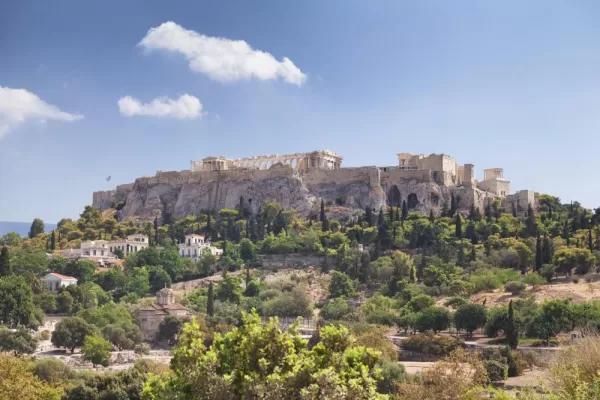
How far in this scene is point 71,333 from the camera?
168 ft

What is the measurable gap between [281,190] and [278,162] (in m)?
8.71

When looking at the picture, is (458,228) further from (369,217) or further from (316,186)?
(316,186)

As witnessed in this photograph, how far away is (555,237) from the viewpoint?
239 feet

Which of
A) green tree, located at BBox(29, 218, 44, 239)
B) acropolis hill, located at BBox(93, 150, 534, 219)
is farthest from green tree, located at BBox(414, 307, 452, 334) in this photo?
green tree, located at BBox(29, 218, 44, 239)

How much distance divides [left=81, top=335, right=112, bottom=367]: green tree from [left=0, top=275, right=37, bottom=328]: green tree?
8.58 m

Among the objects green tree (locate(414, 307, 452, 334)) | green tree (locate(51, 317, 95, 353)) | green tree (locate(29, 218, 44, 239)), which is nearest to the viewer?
green tree (locate(51, 317, 95, 353))

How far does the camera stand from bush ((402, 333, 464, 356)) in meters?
46.6

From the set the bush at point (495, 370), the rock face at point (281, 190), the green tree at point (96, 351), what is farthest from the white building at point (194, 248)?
the bush at point (495, 370)

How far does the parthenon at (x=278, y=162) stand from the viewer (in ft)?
328

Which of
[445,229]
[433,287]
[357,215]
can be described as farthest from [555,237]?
[357,215]

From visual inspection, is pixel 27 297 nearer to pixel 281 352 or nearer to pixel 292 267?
pixel 292 267

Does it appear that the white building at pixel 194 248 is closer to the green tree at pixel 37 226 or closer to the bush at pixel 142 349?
the bush at pixel 142 349

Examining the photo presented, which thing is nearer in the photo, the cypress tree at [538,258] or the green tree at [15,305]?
the green tree at [15,305]

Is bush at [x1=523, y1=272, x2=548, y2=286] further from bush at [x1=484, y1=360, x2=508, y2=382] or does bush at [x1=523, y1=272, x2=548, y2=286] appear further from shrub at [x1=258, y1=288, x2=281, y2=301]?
bush at [x1=484, y1=360, x2=508, y2=382]
